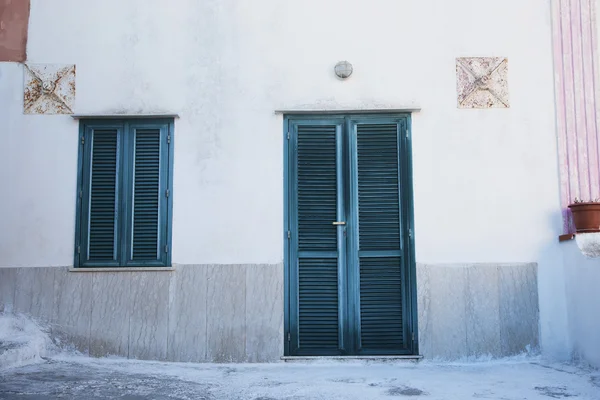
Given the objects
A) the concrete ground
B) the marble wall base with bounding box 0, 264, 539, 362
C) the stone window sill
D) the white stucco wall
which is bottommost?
the concrete ground

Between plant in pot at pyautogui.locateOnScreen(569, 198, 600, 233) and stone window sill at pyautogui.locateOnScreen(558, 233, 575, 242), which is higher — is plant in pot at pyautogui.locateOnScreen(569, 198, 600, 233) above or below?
above

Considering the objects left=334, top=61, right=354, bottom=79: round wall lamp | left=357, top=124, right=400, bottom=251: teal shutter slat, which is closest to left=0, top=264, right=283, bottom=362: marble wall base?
left=357, top=124, right=400, bottom=251: teal shutter slat

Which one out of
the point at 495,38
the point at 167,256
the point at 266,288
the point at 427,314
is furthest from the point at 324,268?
the point at 495,38

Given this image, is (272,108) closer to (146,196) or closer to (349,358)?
(146,196)

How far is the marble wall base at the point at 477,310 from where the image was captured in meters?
6.21

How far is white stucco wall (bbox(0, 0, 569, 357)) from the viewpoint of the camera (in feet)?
20.9

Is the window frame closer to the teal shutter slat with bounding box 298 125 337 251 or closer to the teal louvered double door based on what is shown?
the teal louvered double door

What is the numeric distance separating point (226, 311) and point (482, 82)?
3099 millimetres

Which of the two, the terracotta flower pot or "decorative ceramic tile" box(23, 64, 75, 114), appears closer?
the terracotta flower pot

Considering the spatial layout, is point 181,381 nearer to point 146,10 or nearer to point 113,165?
point 113,165

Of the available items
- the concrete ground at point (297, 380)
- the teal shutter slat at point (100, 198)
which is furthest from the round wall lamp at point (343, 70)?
the concrete ground at point (297, 380)

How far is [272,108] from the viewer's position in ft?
21.3

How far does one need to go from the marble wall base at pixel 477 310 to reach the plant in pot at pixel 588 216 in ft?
1.84

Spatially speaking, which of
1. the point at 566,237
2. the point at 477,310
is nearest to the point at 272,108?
the point at 477,310
